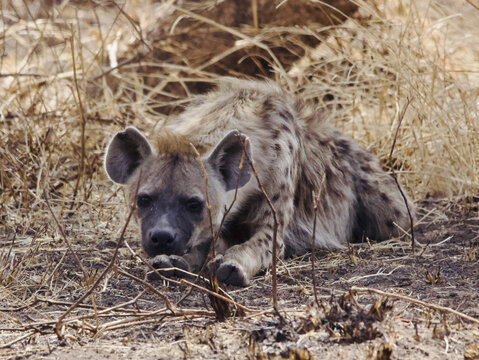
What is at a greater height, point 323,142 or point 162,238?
point 323,142

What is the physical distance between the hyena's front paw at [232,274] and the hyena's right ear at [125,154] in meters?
0.64

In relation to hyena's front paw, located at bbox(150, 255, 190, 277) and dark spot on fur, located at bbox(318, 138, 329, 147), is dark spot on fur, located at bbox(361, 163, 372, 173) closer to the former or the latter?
dark spot on fur, located at bbox(318, 138, 329, 147)

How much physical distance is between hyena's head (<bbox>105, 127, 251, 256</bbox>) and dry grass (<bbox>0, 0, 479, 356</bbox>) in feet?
0.82

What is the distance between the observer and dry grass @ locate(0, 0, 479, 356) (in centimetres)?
350

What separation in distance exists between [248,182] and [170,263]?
0.55 m

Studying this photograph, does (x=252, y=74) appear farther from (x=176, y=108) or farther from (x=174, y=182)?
(x=174, y=182)

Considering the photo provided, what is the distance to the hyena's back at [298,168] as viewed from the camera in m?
3.29

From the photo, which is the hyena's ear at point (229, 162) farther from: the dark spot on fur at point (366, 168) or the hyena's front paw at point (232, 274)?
the dark spot on fur at point (366, 168)

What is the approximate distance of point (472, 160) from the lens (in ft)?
12.8

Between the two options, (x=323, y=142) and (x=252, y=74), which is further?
(x=252, y=74)

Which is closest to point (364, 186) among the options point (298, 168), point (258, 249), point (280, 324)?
point (298, 168)

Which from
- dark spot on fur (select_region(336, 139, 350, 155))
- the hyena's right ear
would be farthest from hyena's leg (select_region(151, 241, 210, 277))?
Result: dark spot on fur (select_region(336, 139, 350, 155))

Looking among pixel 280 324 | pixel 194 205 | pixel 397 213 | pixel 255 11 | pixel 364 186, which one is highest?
pixel 255 11

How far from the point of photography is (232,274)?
111 inches
